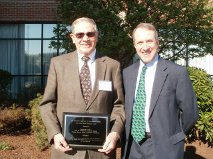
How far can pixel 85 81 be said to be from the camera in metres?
4.12

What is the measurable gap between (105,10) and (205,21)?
105 inches

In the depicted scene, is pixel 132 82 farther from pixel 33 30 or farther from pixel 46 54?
pixel 33 30

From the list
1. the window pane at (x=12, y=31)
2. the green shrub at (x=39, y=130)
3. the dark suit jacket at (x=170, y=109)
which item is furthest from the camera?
the window pane at (x=12, y=31)

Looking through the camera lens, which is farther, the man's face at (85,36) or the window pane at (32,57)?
the window pane at (32,57)

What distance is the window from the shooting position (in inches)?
823

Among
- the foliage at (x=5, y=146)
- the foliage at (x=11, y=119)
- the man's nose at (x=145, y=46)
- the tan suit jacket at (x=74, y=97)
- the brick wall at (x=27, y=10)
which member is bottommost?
the foliage at (x=5, y=146)

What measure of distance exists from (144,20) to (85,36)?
26.7ft

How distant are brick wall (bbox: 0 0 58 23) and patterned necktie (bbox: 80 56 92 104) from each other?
16.4 metres

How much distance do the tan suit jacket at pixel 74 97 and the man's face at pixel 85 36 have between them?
0.57ft

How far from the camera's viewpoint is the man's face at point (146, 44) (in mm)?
3993

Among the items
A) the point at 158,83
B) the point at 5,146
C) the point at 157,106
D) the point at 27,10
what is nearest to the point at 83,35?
the point at 158,83

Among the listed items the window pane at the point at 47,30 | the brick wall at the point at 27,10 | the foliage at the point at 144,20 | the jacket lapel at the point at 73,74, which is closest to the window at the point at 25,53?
the window pane at the point at 47,30

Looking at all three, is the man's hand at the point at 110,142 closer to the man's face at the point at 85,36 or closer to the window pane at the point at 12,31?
the man's face at the point at 85,36

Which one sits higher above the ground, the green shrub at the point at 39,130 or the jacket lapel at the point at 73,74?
the jacket lapel at the point at 73,74
